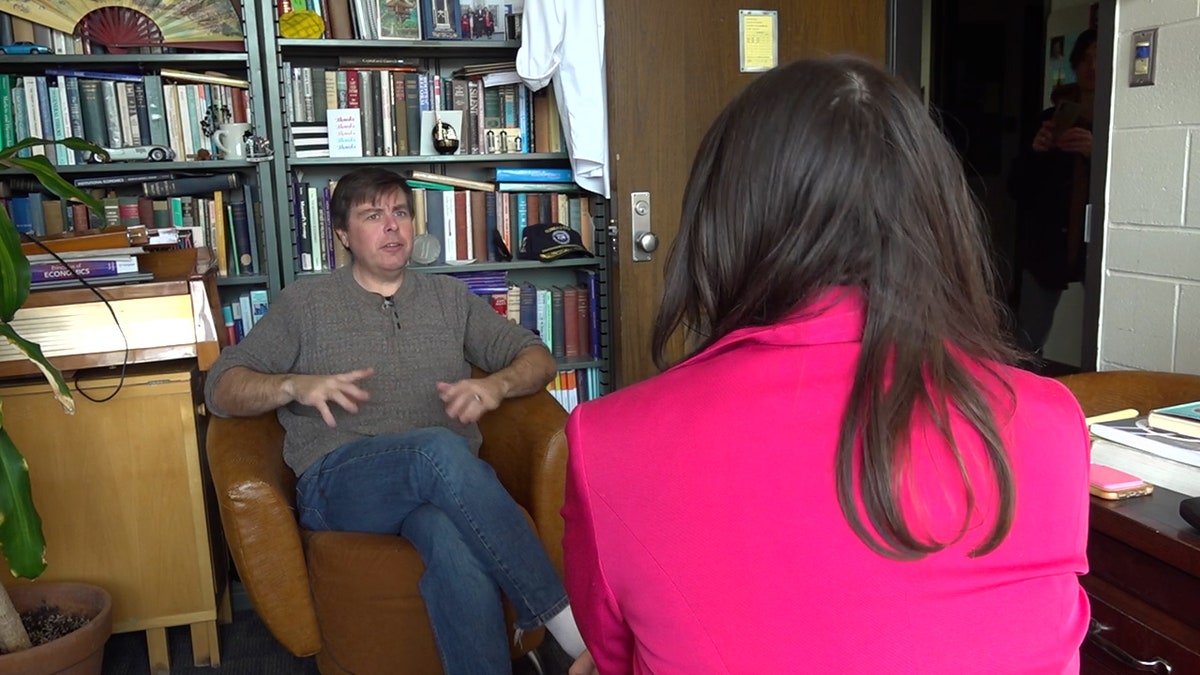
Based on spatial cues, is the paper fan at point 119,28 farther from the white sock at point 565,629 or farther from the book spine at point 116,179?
the white sock at point 565,629

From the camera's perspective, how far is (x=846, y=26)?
283 cm

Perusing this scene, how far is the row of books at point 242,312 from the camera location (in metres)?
2.92

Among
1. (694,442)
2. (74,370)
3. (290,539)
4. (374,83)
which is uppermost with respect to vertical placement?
(374,83)

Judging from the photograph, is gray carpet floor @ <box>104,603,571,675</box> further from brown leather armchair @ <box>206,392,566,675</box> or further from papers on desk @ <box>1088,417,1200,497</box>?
papers on desk @ <box>1088,417,1200,497</box>

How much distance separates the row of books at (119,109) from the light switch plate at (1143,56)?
2332 millimetres

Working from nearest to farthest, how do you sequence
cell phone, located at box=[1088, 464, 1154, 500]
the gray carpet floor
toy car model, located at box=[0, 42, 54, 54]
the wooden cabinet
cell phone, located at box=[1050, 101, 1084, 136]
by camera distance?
cell phone, located at box=[1088, 464, 1154, 500], the wooden cabinet, the gray carpet floor, cell phone, located at box=[1050, 101, 1084, 136], toy car model, located at box=[0, 42, 54, 54]

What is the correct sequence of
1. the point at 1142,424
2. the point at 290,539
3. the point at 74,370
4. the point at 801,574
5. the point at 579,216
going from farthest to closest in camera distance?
the point at 579,216 < the point at 74,370 < the point at 290,539 < the point at 1142,424 < the point at 801,574

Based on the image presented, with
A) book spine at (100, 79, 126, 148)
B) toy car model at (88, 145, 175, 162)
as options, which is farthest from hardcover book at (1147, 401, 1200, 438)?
book spine at (100, 79, 126, 148)

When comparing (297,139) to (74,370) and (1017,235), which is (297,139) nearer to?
(74,370)

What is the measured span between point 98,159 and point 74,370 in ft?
2.68

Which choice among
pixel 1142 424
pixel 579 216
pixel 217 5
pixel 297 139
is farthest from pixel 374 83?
pixel 1142 424

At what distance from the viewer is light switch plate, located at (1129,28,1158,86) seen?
1907 millimetres

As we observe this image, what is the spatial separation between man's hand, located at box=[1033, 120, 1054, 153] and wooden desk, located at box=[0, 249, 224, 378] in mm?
2275

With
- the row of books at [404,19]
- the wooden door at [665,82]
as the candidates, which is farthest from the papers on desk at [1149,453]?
the row of books at [404,19]
